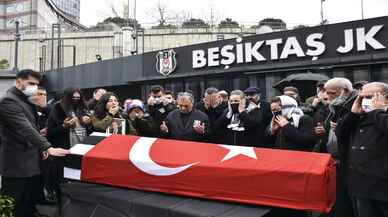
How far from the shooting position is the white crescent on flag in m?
4.06

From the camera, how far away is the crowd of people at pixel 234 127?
3.67 m

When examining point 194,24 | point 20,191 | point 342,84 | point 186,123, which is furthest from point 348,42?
point 194,24

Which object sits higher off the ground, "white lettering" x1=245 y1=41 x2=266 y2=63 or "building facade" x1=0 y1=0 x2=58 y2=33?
"building facade" x1=0 y1=0 x2=58 y2=33

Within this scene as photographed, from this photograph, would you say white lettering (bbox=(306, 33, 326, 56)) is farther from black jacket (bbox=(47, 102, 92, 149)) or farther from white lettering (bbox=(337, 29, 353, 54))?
black jacket (bbox=(47, 102, 92, 149))

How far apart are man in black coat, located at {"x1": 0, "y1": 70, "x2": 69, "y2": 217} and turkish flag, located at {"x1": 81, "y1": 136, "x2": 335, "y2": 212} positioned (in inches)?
20.9

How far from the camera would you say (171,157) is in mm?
4207

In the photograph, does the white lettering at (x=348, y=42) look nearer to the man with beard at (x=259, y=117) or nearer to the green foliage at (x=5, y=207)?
the man with beard at (x=259, y=117)

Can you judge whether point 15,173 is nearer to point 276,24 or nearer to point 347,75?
point 347,75

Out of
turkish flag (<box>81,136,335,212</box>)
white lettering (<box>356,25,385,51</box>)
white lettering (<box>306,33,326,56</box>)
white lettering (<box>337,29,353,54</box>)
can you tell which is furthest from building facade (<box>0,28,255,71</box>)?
turkish flag (<box>81,136,335,212</box>)

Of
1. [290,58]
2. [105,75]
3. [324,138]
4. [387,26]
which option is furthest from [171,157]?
[105,75]

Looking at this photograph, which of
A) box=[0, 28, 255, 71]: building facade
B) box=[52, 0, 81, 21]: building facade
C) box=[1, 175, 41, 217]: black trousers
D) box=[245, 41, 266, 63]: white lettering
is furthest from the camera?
box=[52, 0, 81, 21]: building facade

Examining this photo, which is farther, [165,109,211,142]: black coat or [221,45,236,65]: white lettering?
[221,45,236,65]: white lettering

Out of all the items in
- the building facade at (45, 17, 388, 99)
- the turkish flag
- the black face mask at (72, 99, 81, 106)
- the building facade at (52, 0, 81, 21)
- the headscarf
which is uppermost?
the building facade at (52, 0, 81, 21)

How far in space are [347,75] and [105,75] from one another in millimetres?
13508
